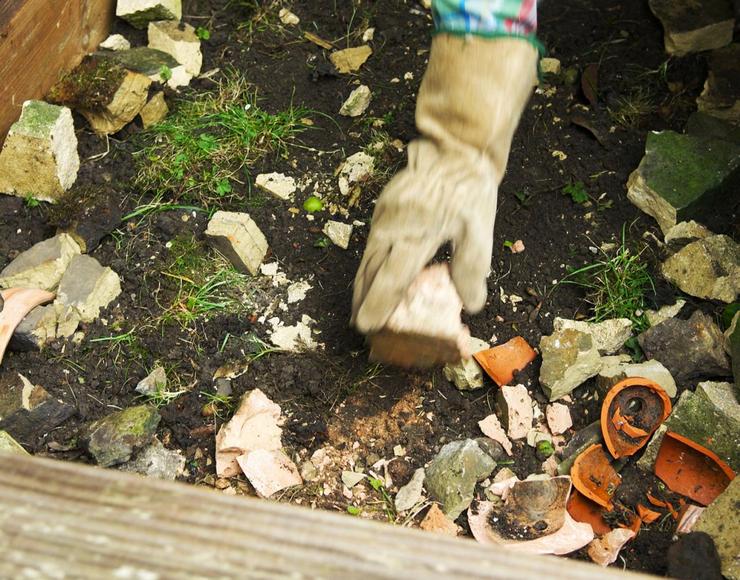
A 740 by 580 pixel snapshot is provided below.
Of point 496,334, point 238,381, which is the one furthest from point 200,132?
point 496,334

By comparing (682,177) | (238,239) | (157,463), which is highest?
(682,177)

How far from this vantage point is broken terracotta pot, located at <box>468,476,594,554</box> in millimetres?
2365

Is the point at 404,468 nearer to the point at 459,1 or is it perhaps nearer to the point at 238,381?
the point at 238,381

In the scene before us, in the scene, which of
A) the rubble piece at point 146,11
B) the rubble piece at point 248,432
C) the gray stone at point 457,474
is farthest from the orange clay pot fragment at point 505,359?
the rubble piece at point 146,11

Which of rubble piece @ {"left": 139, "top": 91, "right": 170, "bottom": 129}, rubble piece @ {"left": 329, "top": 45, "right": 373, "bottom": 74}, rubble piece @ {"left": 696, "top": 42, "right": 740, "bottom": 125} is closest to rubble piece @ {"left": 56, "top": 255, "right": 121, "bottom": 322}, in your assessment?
rubble piece @ {"left": 139, "top": 91, "right": 170, "bottom": 129}

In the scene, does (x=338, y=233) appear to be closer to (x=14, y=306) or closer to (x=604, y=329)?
Answer: (x=604, y=329)

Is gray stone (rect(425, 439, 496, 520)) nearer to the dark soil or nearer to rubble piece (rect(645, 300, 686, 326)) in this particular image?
the dark soil

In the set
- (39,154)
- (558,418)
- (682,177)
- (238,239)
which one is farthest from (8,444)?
(682,177)

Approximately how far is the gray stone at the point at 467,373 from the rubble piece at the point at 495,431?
0.39 feet

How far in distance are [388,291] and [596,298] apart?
3.91 ft

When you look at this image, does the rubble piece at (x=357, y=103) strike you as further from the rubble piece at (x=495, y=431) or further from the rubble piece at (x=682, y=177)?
the rubble piece at (x=495, y=431)

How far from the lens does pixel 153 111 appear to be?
321 cm

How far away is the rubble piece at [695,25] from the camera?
3.24 meters

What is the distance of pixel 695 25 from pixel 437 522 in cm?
222
